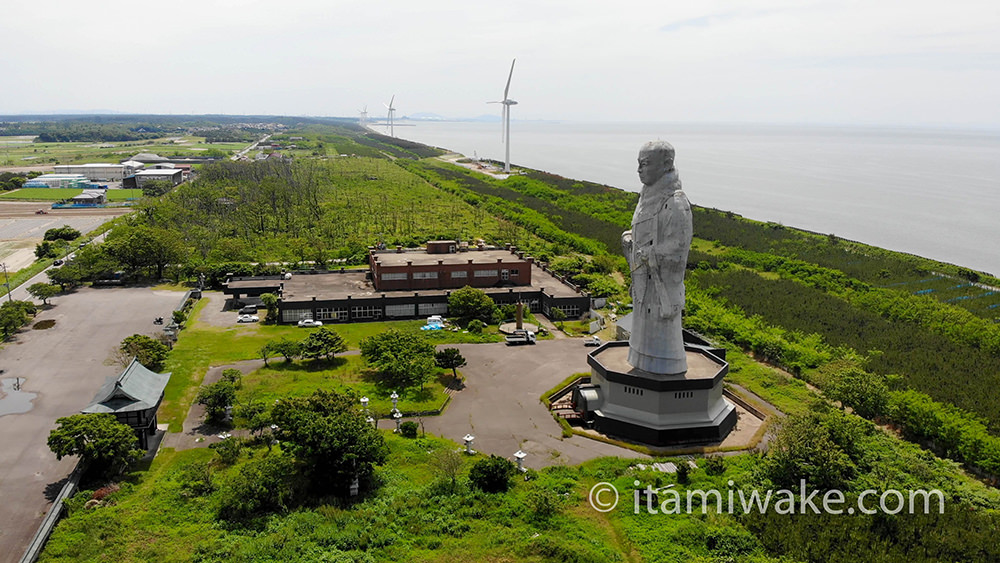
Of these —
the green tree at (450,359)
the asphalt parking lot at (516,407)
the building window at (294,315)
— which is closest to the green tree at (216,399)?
the asphalt parking lot at (516,407)

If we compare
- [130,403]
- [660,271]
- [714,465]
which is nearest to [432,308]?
[660,271]

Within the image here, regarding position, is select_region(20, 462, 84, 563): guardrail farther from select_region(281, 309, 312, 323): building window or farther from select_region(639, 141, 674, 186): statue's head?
select_region(639, 141, 674, 186): statue's head

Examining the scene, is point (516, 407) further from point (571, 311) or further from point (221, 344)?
point (221, 344)

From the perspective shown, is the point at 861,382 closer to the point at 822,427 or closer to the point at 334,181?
the point at 822,427

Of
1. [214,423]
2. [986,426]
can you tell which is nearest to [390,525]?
[214,423]

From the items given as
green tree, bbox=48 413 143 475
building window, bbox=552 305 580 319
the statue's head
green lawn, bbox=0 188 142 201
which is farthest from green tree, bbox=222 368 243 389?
green lawn, bbox=0 188 142 201

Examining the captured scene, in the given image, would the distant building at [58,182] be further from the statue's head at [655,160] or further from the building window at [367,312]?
the statue's head at [655,160]
